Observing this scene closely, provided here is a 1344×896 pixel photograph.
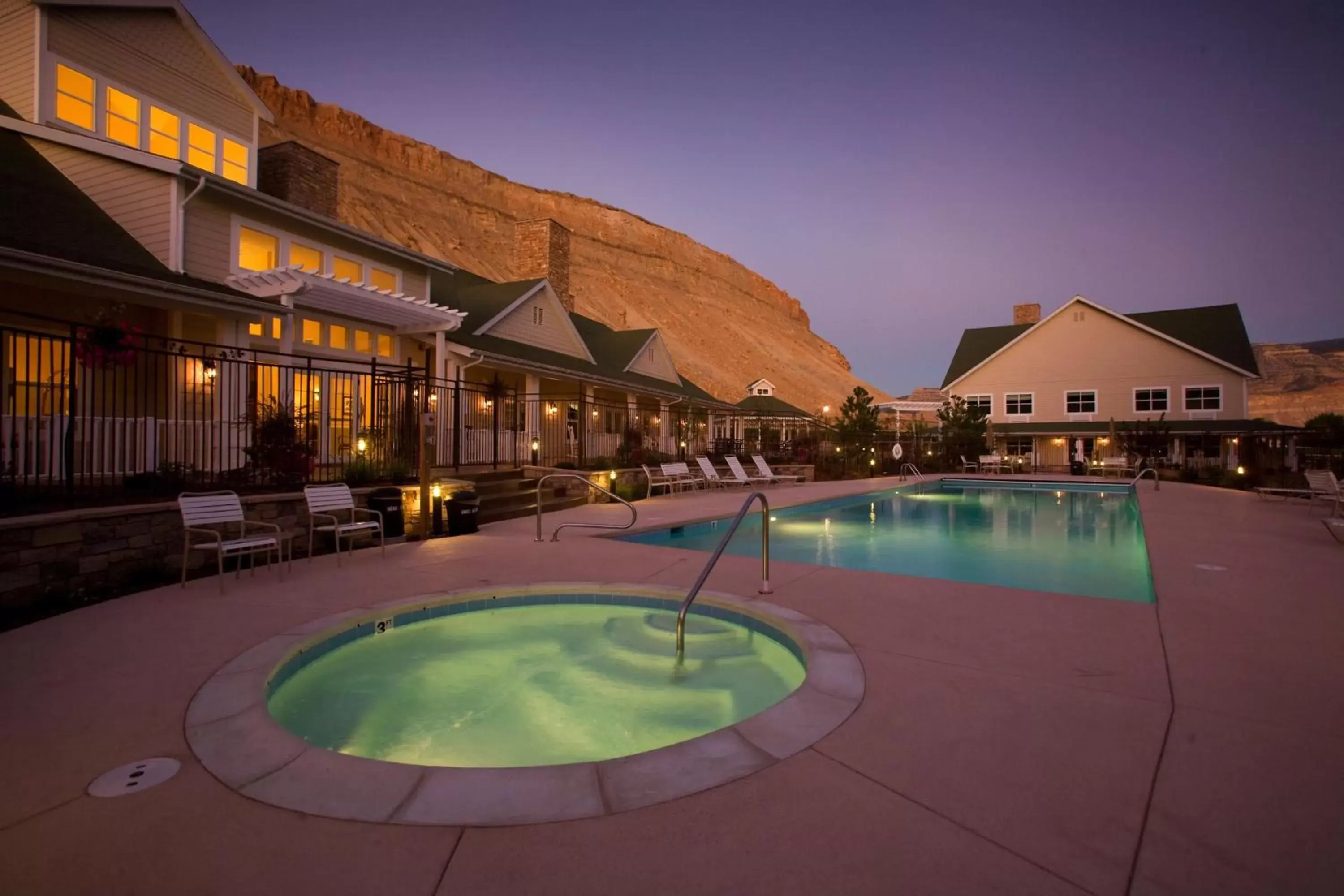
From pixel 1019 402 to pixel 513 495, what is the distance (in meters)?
31.1

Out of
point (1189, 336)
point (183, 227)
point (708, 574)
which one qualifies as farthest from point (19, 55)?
point (1189, 336)

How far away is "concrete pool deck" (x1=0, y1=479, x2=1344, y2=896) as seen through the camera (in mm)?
1939

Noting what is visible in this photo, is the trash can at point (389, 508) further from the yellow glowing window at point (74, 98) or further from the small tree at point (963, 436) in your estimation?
the small tree at point (963, 436)

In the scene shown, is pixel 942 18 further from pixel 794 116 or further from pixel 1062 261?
pixel 1062 261

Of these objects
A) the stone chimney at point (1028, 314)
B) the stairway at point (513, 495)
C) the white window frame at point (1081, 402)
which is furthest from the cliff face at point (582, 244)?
the stairway at point (513, 495)

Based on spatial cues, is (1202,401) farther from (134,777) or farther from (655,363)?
(134,777)

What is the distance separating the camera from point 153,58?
13.0 m

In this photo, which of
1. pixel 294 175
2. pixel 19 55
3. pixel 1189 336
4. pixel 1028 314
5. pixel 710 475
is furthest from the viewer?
pixel 1028 314

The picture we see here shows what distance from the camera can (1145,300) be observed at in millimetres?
141125

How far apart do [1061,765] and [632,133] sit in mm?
149557

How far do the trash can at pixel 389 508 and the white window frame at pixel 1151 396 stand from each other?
34.5m

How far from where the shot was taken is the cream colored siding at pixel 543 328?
18906 millimetres

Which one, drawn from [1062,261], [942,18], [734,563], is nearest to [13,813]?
[734,563]

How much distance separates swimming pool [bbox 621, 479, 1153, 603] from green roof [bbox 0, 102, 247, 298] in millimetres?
9088
